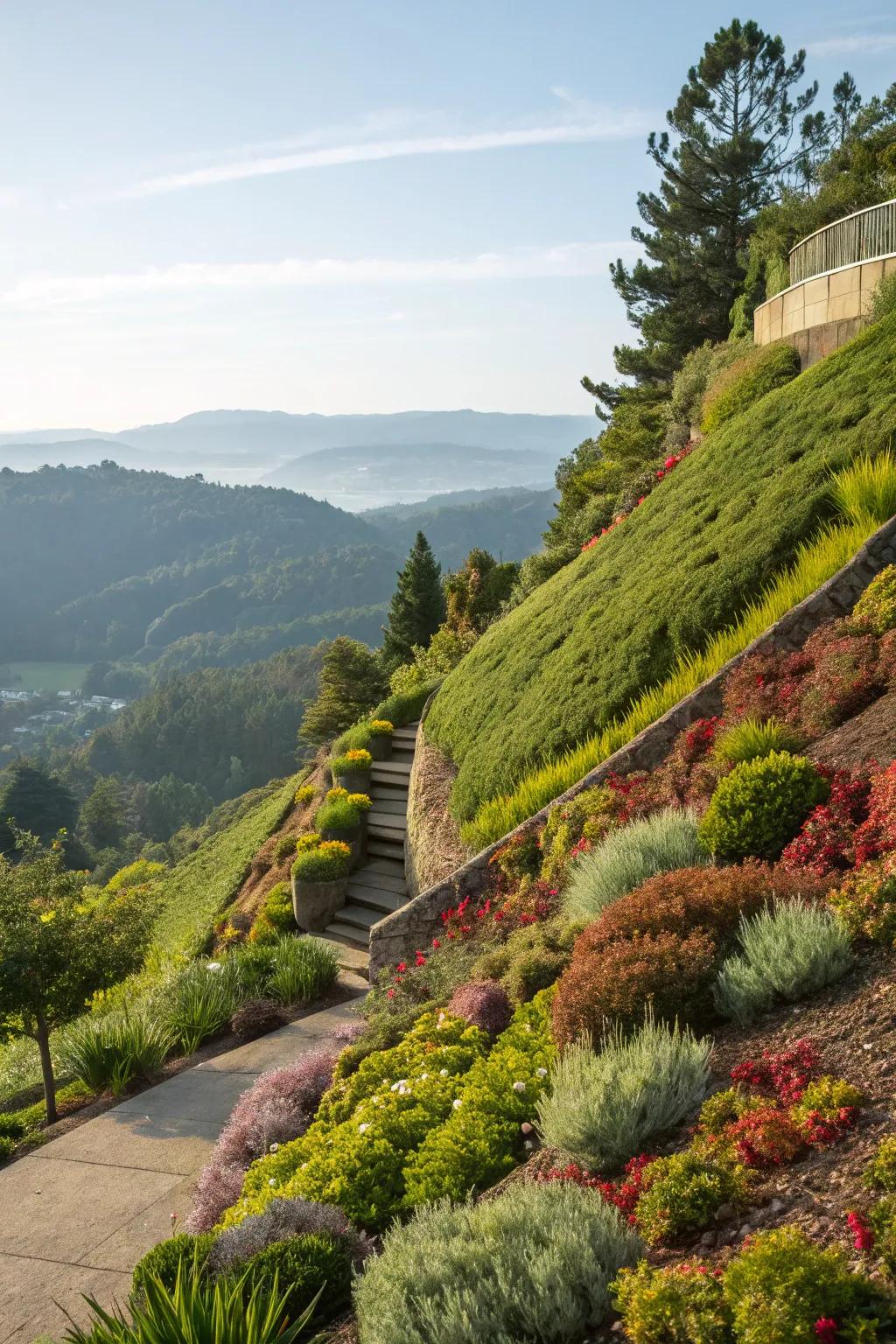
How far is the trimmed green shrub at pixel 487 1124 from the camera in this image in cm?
442

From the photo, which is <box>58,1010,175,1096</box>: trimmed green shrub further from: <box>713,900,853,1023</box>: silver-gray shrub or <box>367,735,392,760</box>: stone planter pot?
<box>367,735,392,760</box>: stone planter pot

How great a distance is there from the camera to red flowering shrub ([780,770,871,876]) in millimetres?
5430

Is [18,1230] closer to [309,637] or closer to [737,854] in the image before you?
[737,854]

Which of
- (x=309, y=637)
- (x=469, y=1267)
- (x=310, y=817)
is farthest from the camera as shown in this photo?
(x=309, y=637)

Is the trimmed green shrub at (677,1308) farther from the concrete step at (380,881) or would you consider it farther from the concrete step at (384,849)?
the concrete step at (384,849)

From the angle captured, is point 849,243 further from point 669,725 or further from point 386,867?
point 386,867

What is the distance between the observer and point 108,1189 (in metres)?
6.46

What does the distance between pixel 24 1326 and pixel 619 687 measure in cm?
696

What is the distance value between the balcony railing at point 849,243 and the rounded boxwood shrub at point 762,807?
9.11 m

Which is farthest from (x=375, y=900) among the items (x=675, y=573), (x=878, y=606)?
(x=878, y=606)

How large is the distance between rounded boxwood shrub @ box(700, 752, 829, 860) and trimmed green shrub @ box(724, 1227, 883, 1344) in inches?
129

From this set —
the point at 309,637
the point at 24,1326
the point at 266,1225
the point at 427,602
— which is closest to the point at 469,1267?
the point at 266,1225

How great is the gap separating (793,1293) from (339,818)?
1180cm

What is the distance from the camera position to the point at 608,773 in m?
8.30
